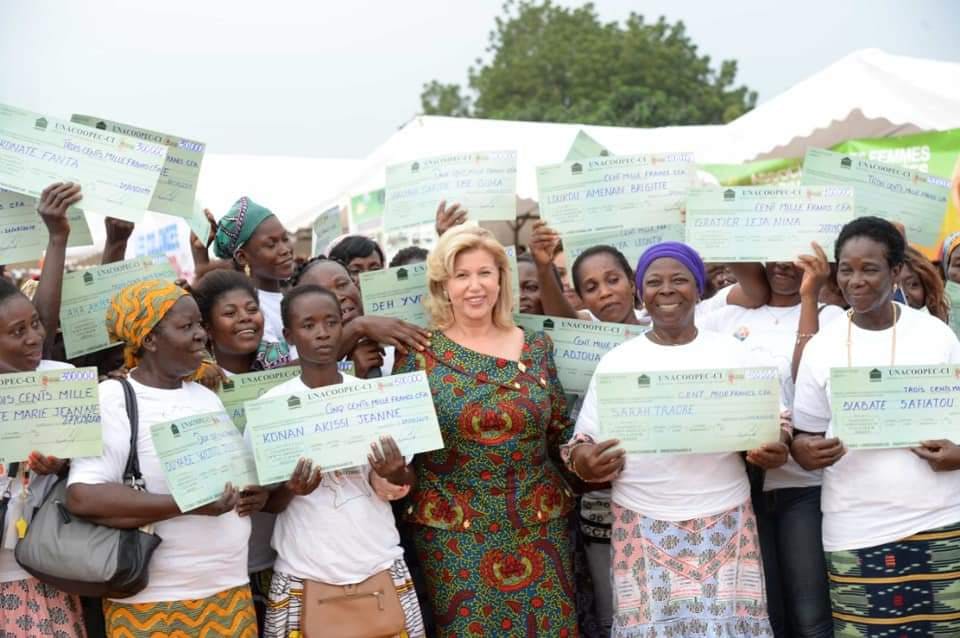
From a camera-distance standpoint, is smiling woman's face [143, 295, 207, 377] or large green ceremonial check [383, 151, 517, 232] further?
large green ceremonial check [383, 151, 517, 232]

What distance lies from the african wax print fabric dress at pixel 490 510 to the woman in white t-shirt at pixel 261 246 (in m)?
1.36

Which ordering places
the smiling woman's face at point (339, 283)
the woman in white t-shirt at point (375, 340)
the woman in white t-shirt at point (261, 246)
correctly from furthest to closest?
the woman in white t-shirt at point (261, 246) < the smiling woman's face at point (339, 283) < the woman in white t-shirt at point (375, 340)

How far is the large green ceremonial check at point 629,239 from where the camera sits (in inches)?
208

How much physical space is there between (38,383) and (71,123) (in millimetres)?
1528

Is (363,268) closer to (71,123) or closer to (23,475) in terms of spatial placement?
(71,123)

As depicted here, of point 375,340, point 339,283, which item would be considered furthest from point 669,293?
point 339,283

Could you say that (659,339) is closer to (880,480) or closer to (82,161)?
(880,480)

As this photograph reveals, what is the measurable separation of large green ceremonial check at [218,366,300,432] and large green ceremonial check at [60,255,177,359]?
27.3 inches

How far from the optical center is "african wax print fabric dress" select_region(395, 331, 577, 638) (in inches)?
159

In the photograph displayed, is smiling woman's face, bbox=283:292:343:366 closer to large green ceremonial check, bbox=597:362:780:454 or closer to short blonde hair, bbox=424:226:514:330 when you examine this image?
short blonde hair, bbox=424:226:514:330

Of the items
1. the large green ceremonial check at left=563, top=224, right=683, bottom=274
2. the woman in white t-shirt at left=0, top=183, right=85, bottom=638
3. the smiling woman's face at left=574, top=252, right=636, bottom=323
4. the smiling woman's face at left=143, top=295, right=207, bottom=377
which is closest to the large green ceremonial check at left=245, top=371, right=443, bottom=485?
the smiling woman's face at left=143, top=295, right=207, bottom=377

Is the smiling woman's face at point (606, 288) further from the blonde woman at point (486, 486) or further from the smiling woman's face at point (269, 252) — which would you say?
the smiling woman's face at point (269, 252)

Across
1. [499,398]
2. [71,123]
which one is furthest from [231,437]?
[71,123]

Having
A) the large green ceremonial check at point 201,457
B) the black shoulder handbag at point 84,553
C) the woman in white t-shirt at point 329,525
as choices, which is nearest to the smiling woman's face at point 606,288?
the woman in white t-shirt at point 329,525
